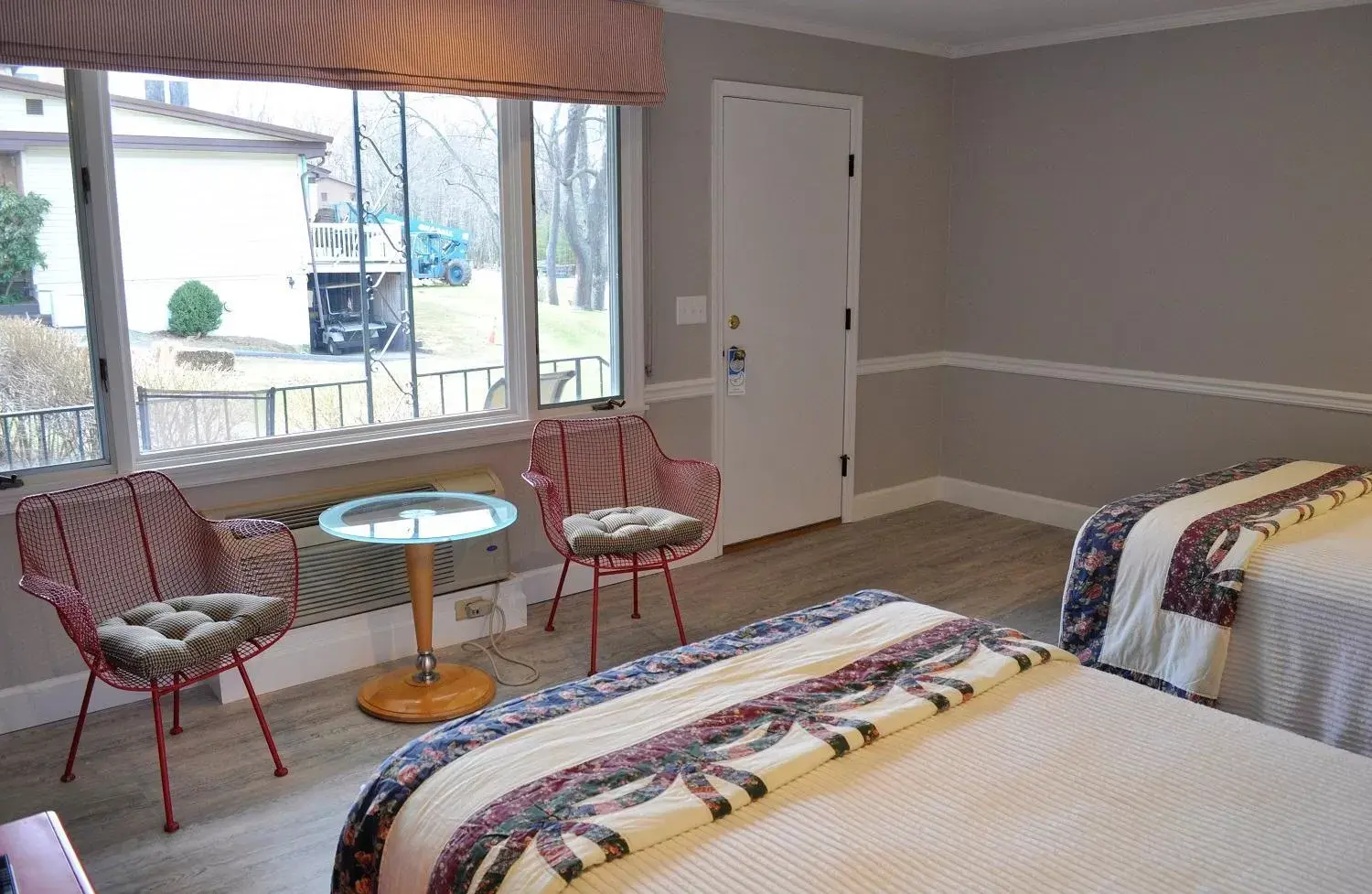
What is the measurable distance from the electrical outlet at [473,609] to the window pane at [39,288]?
1285mm

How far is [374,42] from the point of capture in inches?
132

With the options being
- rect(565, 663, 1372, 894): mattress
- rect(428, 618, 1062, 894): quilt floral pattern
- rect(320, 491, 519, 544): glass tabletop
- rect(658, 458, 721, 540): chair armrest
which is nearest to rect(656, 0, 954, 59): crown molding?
rect(658, 458, 721, 540): chair armrest

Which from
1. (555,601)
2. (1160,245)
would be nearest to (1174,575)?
(555,601)

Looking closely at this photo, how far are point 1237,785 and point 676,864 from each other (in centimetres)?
94

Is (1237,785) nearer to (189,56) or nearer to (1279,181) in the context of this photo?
(189,56)

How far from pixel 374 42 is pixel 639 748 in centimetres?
247

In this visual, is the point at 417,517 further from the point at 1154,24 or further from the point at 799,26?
the point at 1154,24

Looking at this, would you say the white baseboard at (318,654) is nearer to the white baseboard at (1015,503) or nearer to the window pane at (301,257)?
the window pane at (301,257)

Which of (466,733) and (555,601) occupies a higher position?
(466,733)

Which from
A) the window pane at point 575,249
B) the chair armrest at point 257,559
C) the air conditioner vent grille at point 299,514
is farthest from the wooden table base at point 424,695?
the window pane at point 575,249

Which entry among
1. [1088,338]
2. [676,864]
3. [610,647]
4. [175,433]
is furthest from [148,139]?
[1088,338]

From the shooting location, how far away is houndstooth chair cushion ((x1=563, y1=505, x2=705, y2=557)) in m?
3.45

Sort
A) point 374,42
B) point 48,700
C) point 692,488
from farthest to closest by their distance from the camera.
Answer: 1. point 692,488
2. point 374,42
3. point 48,700

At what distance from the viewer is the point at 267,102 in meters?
3.48
